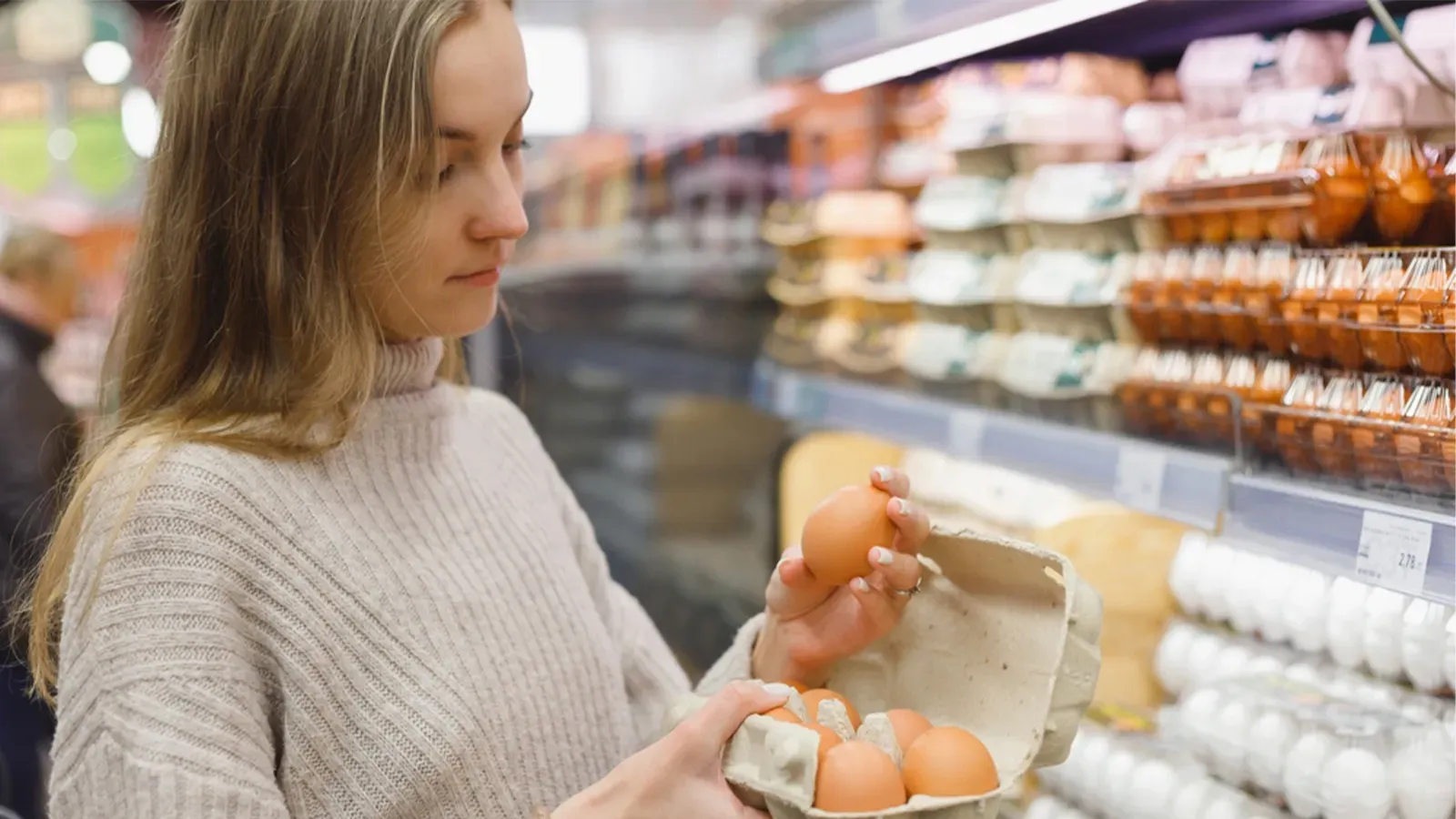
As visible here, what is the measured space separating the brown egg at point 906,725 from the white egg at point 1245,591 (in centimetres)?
62

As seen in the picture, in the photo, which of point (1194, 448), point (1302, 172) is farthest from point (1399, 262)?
point (1194, 448)

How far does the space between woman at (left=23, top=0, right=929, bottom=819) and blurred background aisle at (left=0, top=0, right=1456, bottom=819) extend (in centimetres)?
9

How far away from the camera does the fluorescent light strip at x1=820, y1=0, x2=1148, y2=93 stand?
1812 millimetres

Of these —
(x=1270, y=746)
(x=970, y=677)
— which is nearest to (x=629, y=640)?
(x=970, y=677)

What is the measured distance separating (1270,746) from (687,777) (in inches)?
27.0

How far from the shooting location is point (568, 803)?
99 centimetres

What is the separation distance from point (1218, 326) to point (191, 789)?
3.96 ft

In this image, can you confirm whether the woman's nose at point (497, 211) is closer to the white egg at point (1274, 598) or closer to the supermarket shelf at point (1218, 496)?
the supermarket shelf at point (1218, 496)

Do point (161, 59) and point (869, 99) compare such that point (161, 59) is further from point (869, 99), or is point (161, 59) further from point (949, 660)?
point (869, 99)

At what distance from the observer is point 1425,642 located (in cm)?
126

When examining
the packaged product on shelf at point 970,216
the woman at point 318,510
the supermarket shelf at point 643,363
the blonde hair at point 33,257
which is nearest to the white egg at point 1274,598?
the woman at point 318,510

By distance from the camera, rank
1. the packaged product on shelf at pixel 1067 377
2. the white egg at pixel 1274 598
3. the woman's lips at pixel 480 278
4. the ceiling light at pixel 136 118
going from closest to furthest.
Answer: the woman's lips at pixel 480 278
the white egg at pixel 1274 598
the packaged product on shelf at pixel 1067 377
the ceiling light at pixel 136 118

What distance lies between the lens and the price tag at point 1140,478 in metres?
1.44

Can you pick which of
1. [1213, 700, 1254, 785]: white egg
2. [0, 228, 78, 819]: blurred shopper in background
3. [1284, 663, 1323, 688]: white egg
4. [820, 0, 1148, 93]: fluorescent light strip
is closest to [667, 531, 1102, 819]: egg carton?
[1213, 700, 1254, 785]: white egg
